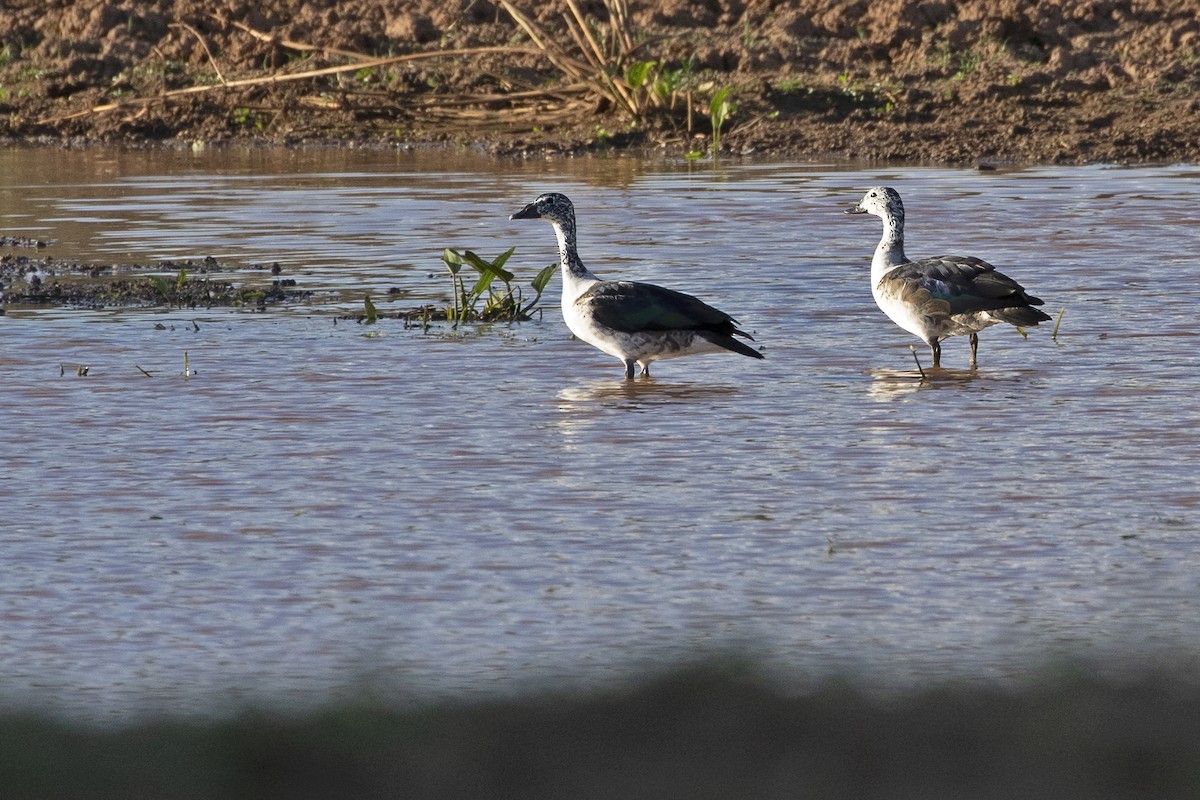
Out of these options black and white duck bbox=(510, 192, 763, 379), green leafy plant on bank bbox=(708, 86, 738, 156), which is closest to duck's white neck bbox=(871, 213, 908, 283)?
black and white duck bbox=(510, 192, 763, 379)

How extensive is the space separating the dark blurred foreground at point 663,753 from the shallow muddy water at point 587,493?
35.0 inches

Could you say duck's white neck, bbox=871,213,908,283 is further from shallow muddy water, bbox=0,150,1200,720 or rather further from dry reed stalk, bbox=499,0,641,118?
dry reed stalk, bbox=499,0,641,118

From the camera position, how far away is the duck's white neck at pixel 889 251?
36.3 ft

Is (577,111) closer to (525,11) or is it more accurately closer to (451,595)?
(525,11)

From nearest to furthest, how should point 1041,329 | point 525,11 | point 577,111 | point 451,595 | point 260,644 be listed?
point 260,644 < point 451,595 < point 1041,329 < point 577,111 < point 525,11

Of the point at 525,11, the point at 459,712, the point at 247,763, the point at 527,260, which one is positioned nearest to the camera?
the point at 247,763

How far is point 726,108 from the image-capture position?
23.4m

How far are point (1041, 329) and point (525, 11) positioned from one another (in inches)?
725

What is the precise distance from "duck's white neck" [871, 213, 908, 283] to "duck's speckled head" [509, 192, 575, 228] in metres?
1.70

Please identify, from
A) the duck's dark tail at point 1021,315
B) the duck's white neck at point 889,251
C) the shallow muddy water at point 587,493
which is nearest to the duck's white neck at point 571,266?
the shallow muddy water at point 587,493

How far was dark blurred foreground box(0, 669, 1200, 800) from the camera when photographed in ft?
12.9

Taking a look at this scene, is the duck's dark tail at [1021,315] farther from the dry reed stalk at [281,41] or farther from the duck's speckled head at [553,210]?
the dry reed stalk at [281,41]

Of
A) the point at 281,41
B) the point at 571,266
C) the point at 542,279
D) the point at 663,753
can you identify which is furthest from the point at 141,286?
the point at 281,41

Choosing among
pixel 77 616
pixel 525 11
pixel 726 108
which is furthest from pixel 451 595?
pixel 525 11
